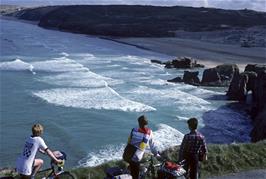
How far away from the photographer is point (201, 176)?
1079 centimetres

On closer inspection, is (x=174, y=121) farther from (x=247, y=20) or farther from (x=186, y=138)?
(x=247, y=20)

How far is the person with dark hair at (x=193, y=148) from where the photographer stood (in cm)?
880

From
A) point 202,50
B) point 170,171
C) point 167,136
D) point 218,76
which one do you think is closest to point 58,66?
point 218,76

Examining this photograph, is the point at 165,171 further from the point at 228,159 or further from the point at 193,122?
the point at 228,159

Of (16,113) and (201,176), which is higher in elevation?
(201,176)

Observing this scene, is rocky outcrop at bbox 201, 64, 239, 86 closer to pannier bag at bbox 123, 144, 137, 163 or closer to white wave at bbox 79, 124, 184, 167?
white wave at bbox 79, 124, 184, 167

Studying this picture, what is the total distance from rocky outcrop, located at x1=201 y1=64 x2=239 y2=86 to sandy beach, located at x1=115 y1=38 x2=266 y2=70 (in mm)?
9857

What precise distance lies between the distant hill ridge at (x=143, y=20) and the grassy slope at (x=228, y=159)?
291 feet

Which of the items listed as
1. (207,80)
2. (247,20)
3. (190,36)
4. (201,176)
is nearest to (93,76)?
(207,80)

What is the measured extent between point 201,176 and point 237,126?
19084 millimetres

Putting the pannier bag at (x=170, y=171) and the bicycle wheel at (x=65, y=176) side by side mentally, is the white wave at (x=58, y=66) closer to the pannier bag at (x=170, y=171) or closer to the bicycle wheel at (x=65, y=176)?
the bicycle wheel at (x=65, y=176)

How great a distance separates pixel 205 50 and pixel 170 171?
68536mm

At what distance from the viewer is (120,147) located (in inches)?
908

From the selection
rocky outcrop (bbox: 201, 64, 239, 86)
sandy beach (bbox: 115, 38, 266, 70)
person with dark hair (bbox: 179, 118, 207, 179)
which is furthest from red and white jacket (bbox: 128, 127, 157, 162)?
sandy beach (bbox: 115, 38, 266, 70)
